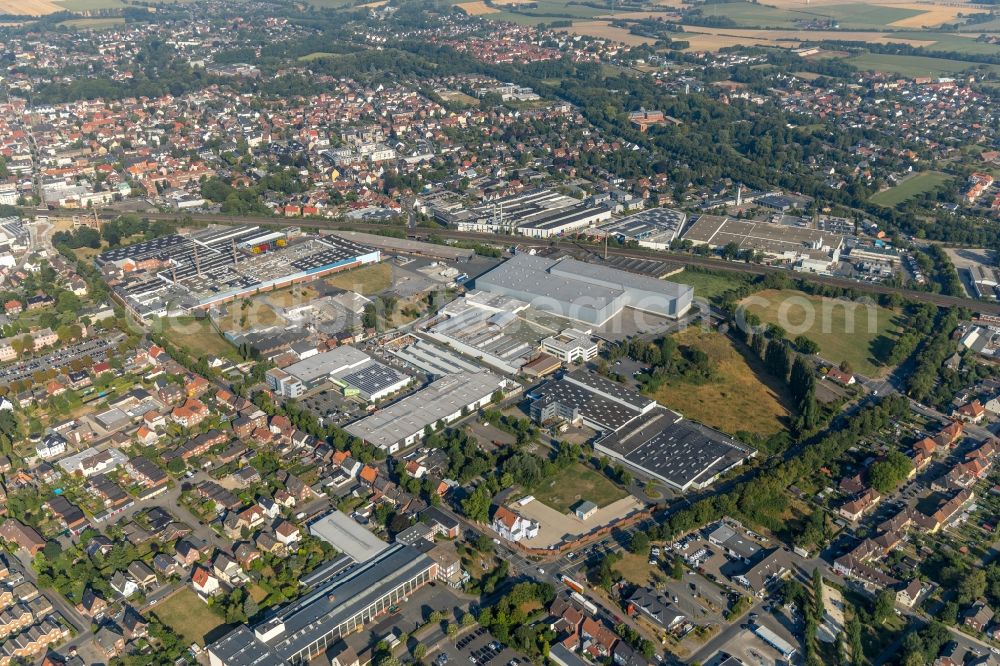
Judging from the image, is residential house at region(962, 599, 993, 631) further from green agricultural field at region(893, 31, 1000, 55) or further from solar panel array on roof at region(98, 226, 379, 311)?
green agricultural field at region(893, 31, 1000, 55)

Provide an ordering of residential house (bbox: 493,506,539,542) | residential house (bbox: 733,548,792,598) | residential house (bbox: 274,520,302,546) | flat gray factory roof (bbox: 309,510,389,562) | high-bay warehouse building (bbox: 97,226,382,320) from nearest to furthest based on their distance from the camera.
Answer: residential house (bbox: 733,548,792,598) → flat gray factory roof (bbox: 309,510,389,562) → residential house (bbox: 274,520,302,546) → residential house (bbox: 493,506,539,542) → high-bay warehouse building (bbox: 97,226,382,320)

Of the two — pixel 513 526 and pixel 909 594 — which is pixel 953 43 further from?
pixel 513 526

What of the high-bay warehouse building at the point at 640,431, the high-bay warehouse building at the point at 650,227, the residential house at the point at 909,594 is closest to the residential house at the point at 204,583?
the high-bay warehouse building at the point at 640,431

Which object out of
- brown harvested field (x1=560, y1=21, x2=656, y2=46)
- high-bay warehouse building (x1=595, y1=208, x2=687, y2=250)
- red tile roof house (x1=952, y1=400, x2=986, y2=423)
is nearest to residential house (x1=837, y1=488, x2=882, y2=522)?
red tile roof house (x1=952, y1=400, x2=986, y2=423)

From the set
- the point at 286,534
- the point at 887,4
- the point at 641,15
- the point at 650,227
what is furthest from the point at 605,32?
the point at 286,534

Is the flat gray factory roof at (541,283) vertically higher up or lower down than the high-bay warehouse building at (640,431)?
higher up

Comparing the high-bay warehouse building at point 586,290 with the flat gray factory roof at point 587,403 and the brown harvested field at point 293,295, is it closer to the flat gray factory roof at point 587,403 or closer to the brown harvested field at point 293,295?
the flat gray factory roof at point 587,403
